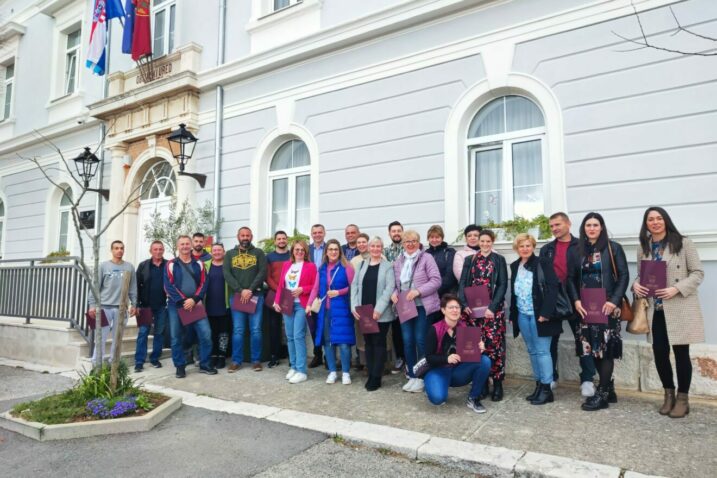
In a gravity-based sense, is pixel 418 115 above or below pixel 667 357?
above

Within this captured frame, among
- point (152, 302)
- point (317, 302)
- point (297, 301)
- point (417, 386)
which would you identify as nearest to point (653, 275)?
point (417, 386)

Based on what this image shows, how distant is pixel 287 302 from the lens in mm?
6020

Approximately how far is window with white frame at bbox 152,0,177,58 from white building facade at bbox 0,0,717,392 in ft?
0.13

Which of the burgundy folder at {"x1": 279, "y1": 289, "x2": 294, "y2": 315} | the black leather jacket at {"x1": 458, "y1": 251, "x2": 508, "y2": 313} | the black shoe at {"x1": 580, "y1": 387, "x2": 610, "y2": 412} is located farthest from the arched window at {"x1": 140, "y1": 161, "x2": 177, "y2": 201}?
the black shoe at {"x1": 580, "y1": 387, "x2": 610, "y2": 412}

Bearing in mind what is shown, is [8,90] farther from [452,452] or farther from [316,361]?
[452,452]

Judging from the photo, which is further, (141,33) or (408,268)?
(141,33)

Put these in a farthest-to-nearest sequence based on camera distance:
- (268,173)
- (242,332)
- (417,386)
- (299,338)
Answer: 1. (268,173)
2. (242,332)
3. (299,338)
4. (417,386)

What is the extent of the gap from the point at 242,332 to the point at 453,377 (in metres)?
3.12

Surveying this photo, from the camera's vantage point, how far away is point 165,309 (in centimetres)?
694

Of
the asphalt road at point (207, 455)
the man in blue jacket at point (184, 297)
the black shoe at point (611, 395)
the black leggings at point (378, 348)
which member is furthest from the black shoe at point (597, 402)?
the man in blue jacket at point (184, 297)

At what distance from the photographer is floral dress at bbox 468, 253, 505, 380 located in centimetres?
492

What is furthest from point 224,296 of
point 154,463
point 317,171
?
point 154,463

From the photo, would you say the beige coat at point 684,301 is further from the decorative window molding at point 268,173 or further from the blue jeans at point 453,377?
the decorative window molding at point 268,173

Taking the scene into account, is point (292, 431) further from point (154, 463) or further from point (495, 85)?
point (495, 85)
